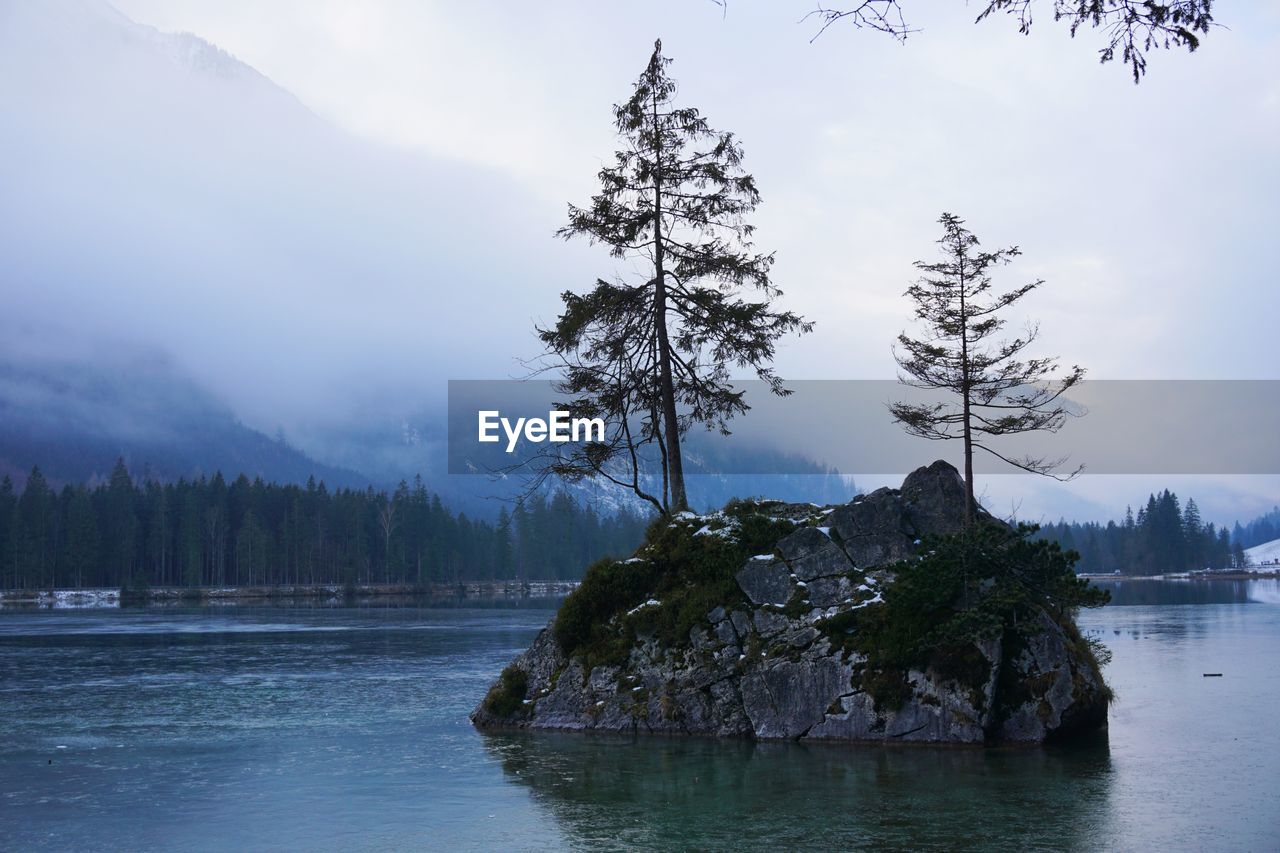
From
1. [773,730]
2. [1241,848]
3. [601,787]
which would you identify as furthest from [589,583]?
[1241,848]

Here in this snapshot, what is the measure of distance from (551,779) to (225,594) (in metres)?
136

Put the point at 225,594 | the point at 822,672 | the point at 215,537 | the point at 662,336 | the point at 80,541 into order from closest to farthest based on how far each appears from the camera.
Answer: the point at 822,672 → the point at 662,336 → the point at 225,594 → the point at 80,541 → the point at 215,537

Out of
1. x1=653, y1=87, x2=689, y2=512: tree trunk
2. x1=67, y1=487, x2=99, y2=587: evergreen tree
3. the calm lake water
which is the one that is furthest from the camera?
x1=67, y1=487, x2=99, y2=587: evergreen tree

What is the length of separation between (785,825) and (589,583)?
498 inches

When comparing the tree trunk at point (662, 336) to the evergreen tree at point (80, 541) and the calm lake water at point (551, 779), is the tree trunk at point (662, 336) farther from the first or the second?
the evergreen tree at point (80, 541)

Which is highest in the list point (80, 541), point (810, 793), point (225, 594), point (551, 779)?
point (80, 541)

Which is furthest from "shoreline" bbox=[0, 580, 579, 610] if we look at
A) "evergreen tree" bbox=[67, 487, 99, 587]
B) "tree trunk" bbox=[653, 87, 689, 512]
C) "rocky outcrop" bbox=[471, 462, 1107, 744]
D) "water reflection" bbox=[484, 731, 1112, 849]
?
"water reflection" bbox=[484, 731, 1112, 849]

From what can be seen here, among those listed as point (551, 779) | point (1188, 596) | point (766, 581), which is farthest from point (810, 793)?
point (1188, 596)

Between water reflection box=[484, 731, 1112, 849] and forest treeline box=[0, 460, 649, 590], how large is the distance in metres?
127

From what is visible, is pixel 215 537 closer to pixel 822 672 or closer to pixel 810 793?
pixel 822 672

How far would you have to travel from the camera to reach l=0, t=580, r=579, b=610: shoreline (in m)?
128

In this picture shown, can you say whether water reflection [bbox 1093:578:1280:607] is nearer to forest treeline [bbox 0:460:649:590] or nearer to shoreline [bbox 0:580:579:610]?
shoreline [bbox 0:580:579:610]

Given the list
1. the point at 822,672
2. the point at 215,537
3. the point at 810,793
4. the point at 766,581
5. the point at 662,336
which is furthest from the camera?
the point at 215,537

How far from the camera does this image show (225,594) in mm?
142625
